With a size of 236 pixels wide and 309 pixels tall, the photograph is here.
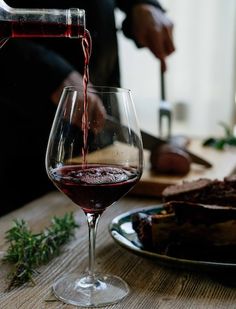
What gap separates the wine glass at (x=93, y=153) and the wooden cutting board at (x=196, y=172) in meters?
0.52

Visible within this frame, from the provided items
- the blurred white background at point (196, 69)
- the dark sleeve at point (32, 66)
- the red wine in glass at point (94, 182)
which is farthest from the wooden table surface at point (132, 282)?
the blurred white background at point (196, 69)

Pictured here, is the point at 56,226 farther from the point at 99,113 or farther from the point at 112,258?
the point at 99,113

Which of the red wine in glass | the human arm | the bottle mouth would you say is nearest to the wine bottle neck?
the bottle mouth

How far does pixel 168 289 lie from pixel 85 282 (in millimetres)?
107

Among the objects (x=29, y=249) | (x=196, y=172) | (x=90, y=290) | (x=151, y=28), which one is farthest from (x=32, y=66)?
(x=90, y=290)

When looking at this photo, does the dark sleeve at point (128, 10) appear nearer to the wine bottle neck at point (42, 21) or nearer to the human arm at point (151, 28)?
the human arm at point (151, 28)

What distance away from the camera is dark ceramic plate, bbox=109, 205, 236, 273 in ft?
2.44

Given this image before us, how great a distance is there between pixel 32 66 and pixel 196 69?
164 cm

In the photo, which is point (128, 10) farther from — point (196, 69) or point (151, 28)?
point (196, 69)

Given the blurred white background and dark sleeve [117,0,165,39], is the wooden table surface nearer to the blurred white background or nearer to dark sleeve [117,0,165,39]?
dark sleeve [117,0,165,39]

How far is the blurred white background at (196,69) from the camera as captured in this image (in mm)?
2723

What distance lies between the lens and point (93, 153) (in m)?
0.74

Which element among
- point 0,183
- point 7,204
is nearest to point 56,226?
point 7,204

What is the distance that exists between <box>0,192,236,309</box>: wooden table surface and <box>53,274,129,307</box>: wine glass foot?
0.04ft
